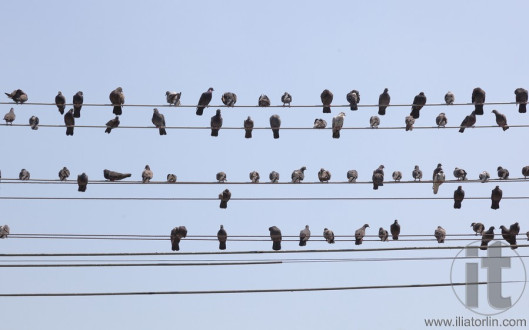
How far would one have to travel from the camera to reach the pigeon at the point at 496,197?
96.2 ft

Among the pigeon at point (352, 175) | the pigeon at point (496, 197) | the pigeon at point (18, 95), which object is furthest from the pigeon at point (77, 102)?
the pigeon at point (496, 197)

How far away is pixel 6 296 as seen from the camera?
19609mm

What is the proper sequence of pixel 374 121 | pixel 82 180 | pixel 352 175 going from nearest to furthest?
pixel 82 180, pixel 374 121, pixel 352 175

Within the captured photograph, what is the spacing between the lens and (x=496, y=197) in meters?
29.4

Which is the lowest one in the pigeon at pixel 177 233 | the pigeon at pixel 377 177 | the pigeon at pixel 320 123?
the pigeon at pixel 177 233

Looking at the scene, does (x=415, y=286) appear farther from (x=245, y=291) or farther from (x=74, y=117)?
(x=74, y=117)

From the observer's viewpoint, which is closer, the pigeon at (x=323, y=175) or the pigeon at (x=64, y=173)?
the pigeon at (x=64, y=173)

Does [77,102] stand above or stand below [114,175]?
above

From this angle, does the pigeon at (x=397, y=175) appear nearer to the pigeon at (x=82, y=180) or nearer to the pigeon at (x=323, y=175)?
the pigeon at (x=323, y=175)

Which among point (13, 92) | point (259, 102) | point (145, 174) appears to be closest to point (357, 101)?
point (259, 102)

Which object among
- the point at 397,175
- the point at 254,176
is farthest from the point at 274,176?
the point at 397,175

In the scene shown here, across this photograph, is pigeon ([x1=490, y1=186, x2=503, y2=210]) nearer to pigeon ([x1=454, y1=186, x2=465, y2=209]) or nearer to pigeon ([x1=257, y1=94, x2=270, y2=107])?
pigeon ([x1=454, y1=186, x2=465, y2=209])

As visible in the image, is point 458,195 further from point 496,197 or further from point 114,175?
point 114,175

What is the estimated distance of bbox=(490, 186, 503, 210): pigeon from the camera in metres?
29.3
